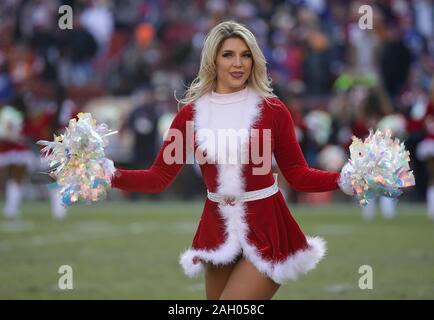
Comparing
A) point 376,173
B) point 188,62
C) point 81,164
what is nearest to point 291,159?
point 376,173

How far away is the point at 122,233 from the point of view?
Result: 11.3 meters

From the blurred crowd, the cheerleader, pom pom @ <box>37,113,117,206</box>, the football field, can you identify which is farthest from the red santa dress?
the cheerleader

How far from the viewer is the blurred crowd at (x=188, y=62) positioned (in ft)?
48.2

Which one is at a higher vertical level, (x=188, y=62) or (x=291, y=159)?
(x=291, y=159)

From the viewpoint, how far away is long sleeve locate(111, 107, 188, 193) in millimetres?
4352

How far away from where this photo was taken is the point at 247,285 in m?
4.23

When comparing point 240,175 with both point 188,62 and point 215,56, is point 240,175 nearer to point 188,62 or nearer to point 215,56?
point 215,56

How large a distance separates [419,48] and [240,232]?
11787 mm

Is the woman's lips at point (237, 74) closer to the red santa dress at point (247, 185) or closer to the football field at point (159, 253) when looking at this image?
the red santa dress at point (247, 185)

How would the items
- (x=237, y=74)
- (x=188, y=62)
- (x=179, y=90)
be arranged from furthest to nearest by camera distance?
(x=188, y=62), (x=179, y=90), (x=237, y=74)

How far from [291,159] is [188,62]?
1210 centimetres

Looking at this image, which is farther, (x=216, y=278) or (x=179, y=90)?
(x=179, y=90)

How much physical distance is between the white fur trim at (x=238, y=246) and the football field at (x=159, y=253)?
232cm

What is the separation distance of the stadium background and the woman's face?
478 centimetres
